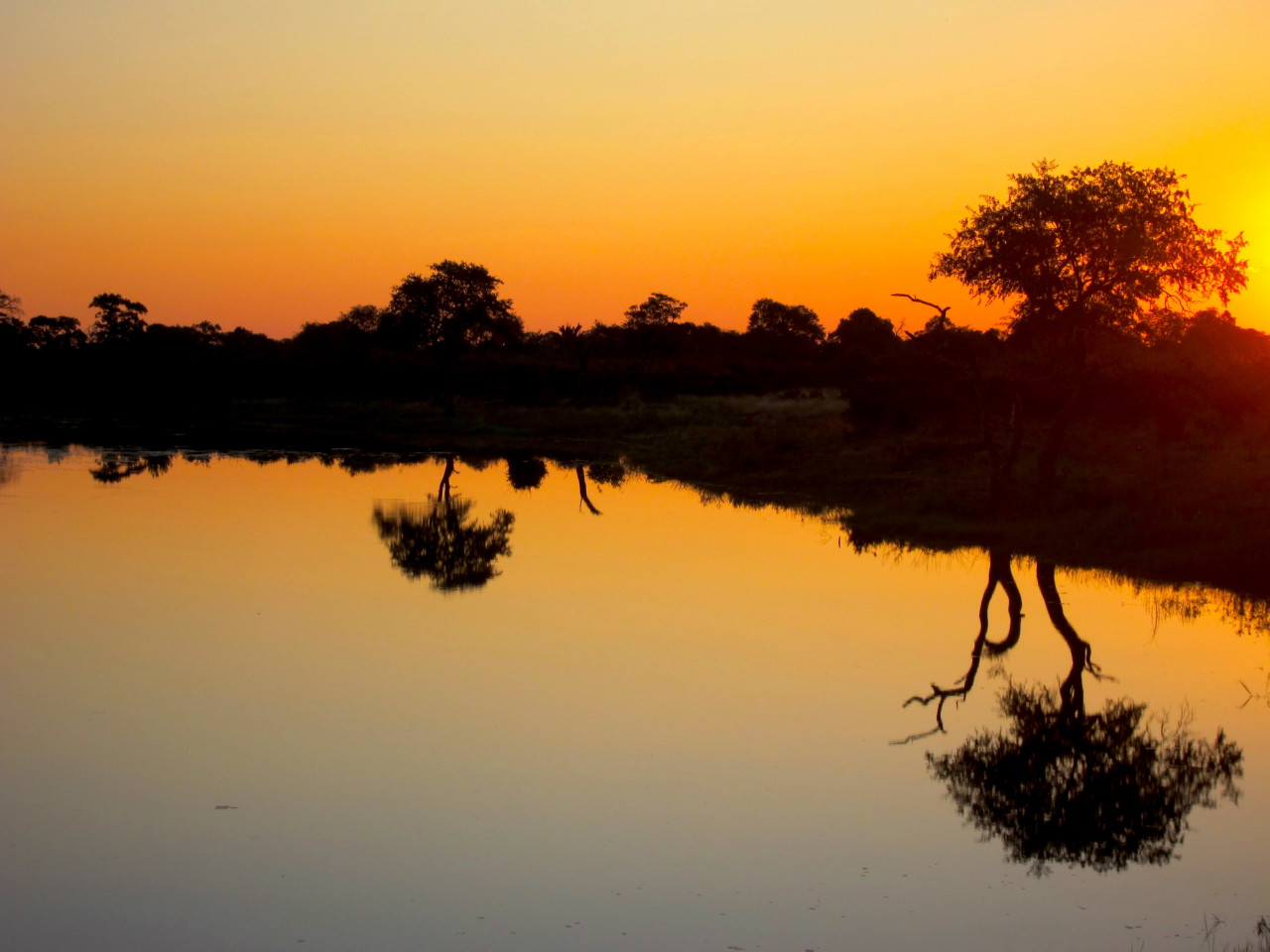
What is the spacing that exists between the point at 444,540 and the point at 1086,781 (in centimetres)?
1363

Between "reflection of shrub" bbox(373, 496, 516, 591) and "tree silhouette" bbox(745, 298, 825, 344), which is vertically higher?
"tree silhouette" bbox(745, 298, 825, 344)

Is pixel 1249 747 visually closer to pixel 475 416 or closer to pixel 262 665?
pixel 262 665

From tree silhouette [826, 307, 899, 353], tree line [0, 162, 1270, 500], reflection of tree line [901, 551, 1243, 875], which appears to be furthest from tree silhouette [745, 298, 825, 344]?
reflection of tree line [901, 551, 1243, 875]

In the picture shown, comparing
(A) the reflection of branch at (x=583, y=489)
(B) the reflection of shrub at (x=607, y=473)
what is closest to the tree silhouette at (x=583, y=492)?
(A) the reflection of branch at (x=583, y=489)

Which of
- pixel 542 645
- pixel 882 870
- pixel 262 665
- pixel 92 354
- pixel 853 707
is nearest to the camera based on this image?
pixel 882 870

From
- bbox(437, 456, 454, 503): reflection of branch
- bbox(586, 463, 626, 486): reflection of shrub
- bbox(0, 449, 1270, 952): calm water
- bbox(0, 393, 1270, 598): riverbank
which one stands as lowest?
bbox(0, 449, 1270, 952): calm water

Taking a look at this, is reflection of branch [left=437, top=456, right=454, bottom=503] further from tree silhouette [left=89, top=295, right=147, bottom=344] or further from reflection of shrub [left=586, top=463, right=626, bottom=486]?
tree silhouette [left=89, top=295, right=147, bottom=344]

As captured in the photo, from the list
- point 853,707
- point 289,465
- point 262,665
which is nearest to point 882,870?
point 853,707

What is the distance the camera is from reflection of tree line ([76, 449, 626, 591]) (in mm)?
17688

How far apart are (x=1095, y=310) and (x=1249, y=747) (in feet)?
49.8

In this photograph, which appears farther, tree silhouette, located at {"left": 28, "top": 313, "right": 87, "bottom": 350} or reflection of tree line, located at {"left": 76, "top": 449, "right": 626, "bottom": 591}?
tree silhouette, located at {"left": 28, "top": 313, "right": 87, "bottom": 350}

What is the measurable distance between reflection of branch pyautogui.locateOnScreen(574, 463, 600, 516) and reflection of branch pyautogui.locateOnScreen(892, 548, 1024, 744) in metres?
9.27

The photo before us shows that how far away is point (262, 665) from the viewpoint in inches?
446

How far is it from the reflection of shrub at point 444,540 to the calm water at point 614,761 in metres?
0.31
